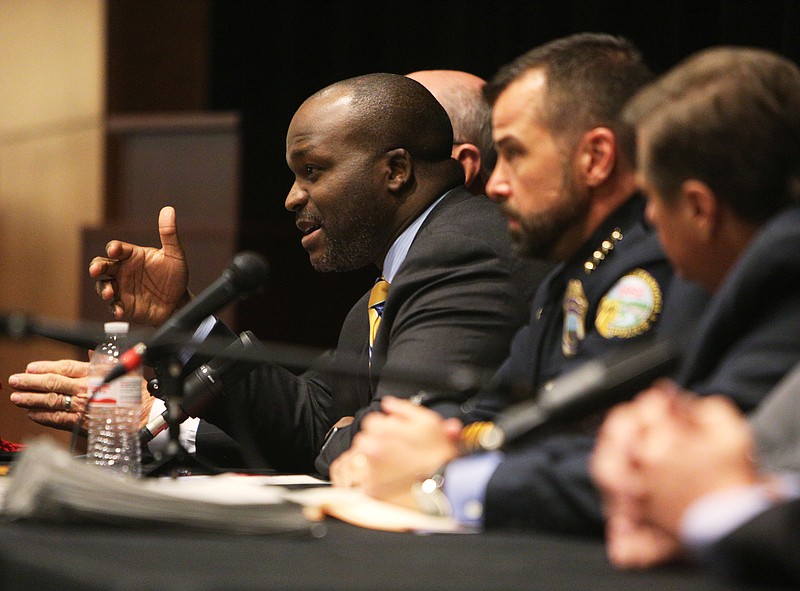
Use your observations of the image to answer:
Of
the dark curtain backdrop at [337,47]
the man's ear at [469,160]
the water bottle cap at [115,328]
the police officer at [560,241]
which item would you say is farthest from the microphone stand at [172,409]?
the dark curtain backdrop at [337,47]

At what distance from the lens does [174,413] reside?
1.58 metres

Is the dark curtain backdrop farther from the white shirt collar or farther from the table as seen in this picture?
the table

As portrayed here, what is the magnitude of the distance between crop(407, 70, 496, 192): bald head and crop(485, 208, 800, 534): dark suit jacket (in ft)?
5.50

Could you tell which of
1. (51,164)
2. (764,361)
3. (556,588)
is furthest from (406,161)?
(51,164)

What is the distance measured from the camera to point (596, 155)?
189cm

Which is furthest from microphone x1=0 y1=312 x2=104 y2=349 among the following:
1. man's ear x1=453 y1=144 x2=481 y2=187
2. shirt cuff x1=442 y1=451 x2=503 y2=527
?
man's ear x1=453 y1=144 x2=481 y2=187

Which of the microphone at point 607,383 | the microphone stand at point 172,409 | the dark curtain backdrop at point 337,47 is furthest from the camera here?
the dark curtain backdrop at point 337,47

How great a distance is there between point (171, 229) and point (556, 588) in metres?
1.87

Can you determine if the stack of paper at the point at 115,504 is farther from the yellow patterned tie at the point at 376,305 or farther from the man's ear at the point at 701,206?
the yellow patterned tie at the point at 376,305

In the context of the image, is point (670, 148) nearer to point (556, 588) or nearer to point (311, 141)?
point (556, 588)

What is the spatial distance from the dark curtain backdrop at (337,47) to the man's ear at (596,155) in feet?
7.09

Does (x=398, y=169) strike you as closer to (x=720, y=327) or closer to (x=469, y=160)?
(x=469, y=160)

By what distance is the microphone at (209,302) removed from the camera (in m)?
1.57

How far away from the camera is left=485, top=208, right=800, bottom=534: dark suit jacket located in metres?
1.20
